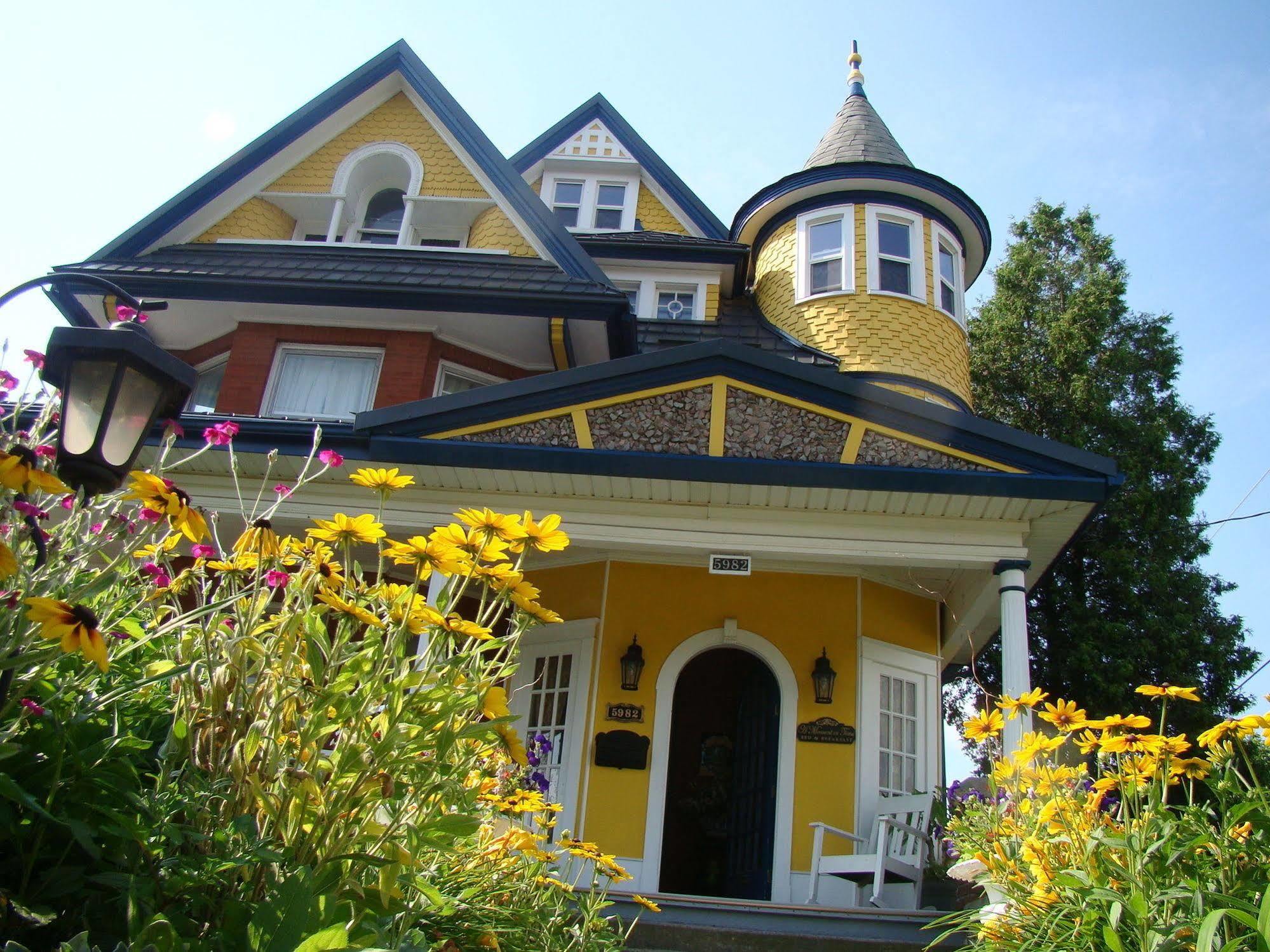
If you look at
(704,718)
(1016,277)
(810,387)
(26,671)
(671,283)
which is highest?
(1016,277)

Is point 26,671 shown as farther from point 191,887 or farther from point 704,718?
point 704,718

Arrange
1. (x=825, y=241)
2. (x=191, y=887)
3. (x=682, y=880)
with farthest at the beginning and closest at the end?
(x=825, y=241) < (x=682, y=880) < (x=191, y=887)

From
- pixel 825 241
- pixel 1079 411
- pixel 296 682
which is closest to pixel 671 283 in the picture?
pixel 825 241

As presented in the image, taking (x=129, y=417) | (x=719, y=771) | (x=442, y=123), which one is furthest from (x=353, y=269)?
(x=129, y=417)

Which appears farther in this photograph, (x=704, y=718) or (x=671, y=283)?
(x=671, y=283)

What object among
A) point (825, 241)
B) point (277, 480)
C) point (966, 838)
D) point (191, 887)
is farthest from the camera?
point (825, 241)

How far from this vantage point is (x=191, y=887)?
2.08 meters

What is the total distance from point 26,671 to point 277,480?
633 cm

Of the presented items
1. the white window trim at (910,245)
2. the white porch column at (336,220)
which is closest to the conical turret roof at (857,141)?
the white window trim at (910,245)

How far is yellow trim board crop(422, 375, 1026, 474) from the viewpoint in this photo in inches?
303

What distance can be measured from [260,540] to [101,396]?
109 centimetres

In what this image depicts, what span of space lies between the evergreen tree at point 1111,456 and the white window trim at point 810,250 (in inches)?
215

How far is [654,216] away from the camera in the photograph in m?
15.6

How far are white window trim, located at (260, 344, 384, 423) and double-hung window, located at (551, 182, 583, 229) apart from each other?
5239mm
